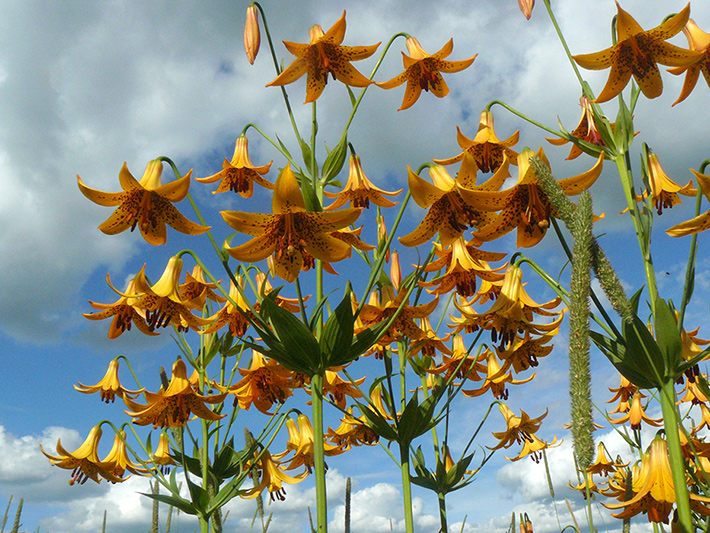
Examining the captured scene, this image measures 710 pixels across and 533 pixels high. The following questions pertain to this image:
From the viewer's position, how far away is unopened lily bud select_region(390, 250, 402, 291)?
3.00 m

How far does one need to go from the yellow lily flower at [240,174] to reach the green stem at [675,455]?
85.6 inches

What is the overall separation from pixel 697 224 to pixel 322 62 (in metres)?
1.58

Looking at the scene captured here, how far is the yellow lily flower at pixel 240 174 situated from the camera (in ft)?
9.82

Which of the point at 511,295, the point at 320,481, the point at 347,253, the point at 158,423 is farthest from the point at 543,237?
the point at 158,423

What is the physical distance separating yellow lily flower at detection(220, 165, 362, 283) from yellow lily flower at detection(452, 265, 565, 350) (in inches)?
31.7

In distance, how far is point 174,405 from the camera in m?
2.90

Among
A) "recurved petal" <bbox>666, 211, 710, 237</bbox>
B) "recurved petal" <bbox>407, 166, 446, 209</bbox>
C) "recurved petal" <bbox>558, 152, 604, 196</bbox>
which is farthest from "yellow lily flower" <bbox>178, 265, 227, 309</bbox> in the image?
"recurved petal" <bbox>666, 211, 710, 237</bbox>

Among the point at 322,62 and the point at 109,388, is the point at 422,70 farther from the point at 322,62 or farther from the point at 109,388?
the point at 109,388

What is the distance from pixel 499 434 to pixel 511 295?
190 cm

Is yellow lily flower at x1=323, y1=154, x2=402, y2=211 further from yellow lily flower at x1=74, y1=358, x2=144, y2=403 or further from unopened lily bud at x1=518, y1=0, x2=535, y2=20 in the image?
yellow lily flower at x1=74, y1=358, x2=144, y2=403

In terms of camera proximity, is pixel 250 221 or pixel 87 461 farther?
pixel 87 461

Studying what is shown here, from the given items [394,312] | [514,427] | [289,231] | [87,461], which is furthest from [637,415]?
[87,461]

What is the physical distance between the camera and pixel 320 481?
5.65 ft

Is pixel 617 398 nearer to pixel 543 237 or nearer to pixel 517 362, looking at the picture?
pixel 517 362
